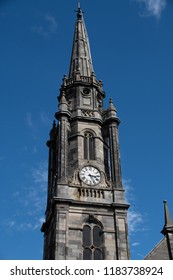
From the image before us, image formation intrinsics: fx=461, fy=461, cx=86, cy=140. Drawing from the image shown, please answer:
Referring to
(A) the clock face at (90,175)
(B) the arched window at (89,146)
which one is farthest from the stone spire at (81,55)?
(A) the clock face at (90,175)

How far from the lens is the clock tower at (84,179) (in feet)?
102

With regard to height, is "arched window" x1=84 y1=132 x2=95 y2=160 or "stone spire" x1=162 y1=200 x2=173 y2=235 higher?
"arched window" x1=84 y1=132 x2=95 y2=160

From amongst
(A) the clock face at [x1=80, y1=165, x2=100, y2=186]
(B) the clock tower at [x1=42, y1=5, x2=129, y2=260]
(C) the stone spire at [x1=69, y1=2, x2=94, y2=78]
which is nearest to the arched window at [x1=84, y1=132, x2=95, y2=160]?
(B) the clock tower at [x1=42, y1=5, x2=129, y2=260]

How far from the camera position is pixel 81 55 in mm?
44156

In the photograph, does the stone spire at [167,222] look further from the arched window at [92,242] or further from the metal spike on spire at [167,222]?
the arched window at [92,242]

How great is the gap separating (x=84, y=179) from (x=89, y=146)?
12.3 ft

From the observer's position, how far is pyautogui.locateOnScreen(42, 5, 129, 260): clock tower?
102 feet

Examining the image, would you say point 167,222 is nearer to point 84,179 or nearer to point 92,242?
point 92,242

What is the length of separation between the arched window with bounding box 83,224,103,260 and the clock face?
3.65 m

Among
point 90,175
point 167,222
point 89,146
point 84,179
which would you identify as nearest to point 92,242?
point 84,179

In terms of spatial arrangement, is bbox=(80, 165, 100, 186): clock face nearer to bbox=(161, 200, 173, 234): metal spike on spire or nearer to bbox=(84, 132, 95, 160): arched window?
bbox=(84, 132, 95, 160): arched window
